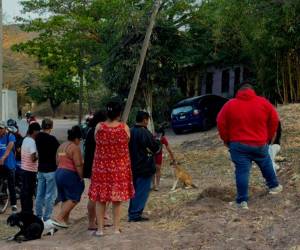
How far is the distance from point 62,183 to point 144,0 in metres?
19.5

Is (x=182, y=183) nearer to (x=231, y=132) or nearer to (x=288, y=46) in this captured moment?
(x=231, y=132)

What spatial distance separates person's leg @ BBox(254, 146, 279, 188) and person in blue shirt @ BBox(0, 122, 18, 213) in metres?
4.51

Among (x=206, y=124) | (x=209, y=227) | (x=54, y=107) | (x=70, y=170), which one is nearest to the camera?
(x=209, y=227)

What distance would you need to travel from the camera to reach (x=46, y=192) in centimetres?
923

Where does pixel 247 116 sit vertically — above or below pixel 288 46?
below

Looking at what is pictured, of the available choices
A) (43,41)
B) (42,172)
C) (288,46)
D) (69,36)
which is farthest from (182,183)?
(43,41)

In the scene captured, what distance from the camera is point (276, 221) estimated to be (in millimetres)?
7043

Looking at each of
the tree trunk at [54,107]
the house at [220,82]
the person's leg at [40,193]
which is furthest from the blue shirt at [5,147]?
the tree trunk at [54,107]

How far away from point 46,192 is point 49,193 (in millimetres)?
65

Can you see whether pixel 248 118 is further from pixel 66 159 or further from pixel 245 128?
pixel 66 159

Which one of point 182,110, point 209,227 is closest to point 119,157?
point 209,227

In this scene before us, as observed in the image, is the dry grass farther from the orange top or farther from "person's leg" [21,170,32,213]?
"person's leg" [21,170,32,213]

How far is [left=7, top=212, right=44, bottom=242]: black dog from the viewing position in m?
7.88

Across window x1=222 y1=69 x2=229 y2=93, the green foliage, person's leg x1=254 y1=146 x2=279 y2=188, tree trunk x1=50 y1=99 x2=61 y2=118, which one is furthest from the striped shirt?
tree trunk x1=50 y1=99 x2=61 y2=118
